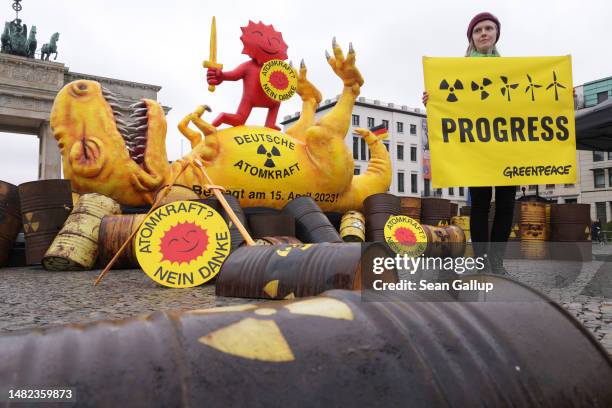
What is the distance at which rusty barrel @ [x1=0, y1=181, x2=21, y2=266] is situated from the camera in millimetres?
6164

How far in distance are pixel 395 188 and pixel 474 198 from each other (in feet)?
151

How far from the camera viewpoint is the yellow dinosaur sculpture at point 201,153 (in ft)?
19.2

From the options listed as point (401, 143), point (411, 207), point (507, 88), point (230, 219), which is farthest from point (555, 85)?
point (401, 143)

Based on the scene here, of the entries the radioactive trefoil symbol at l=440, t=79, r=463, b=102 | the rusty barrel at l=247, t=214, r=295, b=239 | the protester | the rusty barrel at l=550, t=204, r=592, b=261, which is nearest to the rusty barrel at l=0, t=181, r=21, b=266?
the rusty barrel at l=247, t=214, r=295, b=239

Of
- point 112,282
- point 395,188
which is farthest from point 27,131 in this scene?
point 112,282

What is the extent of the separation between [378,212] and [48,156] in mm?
29637

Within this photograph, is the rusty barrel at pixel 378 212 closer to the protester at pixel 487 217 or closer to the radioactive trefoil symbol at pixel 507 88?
the protester at pixel 487 217

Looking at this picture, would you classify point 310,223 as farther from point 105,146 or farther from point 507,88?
point 507,88

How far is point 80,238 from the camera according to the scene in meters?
5.57

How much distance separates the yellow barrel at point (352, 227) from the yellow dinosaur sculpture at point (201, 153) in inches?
10.5

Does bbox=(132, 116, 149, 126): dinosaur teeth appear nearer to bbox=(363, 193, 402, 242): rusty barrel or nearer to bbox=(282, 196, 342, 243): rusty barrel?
bbox=(282, 196, 342, 243): rusty barrel

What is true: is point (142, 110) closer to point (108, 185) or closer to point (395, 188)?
point (108, 185)

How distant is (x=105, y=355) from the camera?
0.69 metres

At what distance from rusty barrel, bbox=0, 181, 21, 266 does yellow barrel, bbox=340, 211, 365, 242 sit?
4210 millimetres
